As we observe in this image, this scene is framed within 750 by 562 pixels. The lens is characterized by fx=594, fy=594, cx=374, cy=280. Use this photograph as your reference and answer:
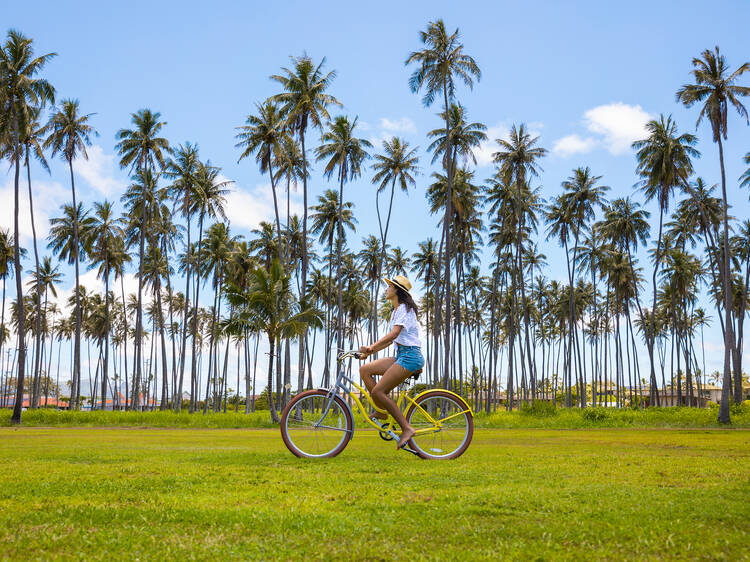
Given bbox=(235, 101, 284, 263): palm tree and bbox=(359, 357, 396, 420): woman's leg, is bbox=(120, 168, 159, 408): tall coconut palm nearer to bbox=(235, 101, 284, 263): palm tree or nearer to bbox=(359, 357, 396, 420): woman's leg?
bbox=(235, 101, 284, 263): palm tree

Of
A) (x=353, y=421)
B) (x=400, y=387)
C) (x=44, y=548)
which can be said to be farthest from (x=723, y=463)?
(x=44, y=548)

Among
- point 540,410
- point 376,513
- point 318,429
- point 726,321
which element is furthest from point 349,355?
point 726,321

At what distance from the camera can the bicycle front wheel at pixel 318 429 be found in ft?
25.1

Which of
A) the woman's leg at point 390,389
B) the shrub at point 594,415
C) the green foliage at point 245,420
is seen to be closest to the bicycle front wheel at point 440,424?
the woman's leg at point 390,389

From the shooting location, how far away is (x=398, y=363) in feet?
24.1

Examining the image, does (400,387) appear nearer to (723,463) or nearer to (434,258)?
(723,463)

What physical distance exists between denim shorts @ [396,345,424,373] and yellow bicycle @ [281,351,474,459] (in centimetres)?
41

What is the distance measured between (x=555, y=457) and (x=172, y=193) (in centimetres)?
4794

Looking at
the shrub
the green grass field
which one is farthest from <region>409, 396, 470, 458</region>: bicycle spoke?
the shrub

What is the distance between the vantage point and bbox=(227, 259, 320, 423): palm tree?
34000mm

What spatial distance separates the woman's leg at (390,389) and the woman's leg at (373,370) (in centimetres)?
12

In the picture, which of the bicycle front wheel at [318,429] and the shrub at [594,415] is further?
the shrub at [594,415]

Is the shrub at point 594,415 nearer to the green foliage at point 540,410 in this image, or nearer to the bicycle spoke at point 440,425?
the green foliage at point 540,410

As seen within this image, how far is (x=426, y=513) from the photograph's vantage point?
12.7 feet
